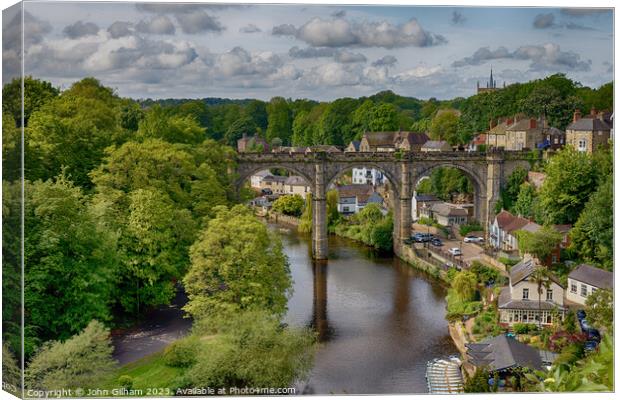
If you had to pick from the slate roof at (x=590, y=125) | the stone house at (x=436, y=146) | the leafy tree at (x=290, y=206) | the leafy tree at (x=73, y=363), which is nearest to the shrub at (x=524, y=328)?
the slate roof at (x=590, y=125)

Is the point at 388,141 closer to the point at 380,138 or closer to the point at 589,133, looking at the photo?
the point at 380,138

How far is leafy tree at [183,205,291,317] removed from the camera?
1758cm

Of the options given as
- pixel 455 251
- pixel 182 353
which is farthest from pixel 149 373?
pixel 455 251

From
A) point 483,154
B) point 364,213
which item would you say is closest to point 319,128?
point 364,213

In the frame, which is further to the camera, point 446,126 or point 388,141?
point 446,126

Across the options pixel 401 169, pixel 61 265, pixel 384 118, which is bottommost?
pixel 61 265

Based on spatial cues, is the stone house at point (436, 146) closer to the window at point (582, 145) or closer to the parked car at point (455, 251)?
the parked car at point (455, 251)

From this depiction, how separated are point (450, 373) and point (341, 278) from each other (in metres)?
10.6

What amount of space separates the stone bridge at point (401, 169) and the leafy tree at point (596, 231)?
372 inches

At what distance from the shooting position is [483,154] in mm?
34219

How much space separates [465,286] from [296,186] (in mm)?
24681

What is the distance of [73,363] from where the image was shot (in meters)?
14.3

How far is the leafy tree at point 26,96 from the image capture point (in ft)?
44.3

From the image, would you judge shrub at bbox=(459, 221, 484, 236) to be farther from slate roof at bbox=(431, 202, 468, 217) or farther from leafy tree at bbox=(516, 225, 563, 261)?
leafy tree at bbox=(516, 225, 563, 261)
